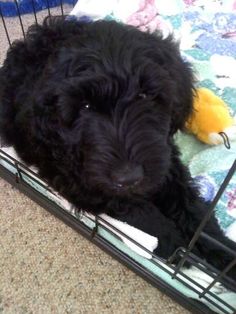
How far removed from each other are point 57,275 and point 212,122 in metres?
0.73

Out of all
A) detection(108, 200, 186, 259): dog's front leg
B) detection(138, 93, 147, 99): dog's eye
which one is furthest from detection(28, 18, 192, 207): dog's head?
detection(108, 200, 186, 259): dog's front leg

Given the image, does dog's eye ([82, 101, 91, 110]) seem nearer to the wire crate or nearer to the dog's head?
the dog's head

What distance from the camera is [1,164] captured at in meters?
1.49

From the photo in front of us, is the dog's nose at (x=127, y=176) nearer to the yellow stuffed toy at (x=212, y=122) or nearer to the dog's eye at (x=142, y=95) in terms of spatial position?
the dog's eye at (x=142, y=95)

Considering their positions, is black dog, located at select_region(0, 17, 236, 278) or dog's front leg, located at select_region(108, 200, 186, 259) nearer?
black dog, located at select_region(0, 17, 236, 278)

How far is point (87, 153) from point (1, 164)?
615 millimetres

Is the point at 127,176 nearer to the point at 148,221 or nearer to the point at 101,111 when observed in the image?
the point at 101,111

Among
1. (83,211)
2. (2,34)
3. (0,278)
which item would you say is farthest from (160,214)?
(2,34)

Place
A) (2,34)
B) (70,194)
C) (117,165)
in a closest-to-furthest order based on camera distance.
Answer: (117,165), (70,194), (2,34)

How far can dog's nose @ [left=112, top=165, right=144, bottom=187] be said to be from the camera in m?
0.90

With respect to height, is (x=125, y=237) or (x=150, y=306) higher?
(x=125, y=237)

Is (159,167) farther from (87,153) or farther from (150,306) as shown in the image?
(150,306)

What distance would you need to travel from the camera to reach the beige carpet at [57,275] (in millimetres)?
1345

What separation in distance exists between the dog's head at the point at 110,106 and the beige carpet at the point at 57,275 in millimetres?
484
